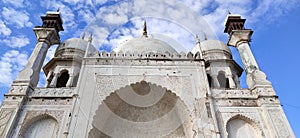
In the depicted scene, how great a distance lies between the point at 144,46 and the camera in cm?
1295

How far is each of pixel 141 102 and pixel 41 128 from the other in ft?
14.0

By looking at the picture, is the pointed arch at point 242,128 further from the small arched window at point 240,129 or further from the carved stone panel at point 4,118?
the carved stone panel at point 4,118

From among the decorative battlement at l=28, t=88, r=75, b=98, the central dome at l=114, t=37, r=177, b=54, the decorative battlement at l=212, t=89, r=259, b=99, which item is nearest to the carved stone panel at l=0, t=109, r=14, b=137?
the decorative battlement at l=28, t=88, r=75, b=98

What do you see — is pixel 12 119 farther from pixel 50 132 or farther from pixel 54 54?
pixel 54 54

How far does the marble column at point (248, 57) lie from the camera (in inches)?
388

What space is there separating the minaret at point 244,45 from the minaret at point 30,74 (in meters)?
8.95

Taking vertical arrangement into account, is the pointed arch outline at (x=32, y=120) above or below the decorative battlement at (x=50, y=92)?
below

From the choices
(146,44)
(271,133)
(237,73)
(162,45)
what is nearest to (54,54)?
(146,44)

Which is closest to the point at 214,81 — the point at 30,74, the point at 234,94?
the point at 234,94

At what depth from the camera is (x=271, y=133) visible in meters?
8.23

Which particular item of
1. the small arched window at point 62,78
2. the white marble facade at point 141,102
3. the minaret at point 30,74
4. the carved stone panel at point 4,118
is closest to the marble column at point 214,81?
the white marble facade at point 141,102

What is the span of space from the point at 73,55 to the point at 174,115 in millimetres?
6475

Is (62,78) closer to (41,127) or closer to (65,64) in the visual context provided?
(65,64)

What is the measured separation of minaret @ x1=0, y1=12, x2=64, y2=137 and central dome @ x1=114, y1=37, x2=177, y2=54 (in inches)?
139
